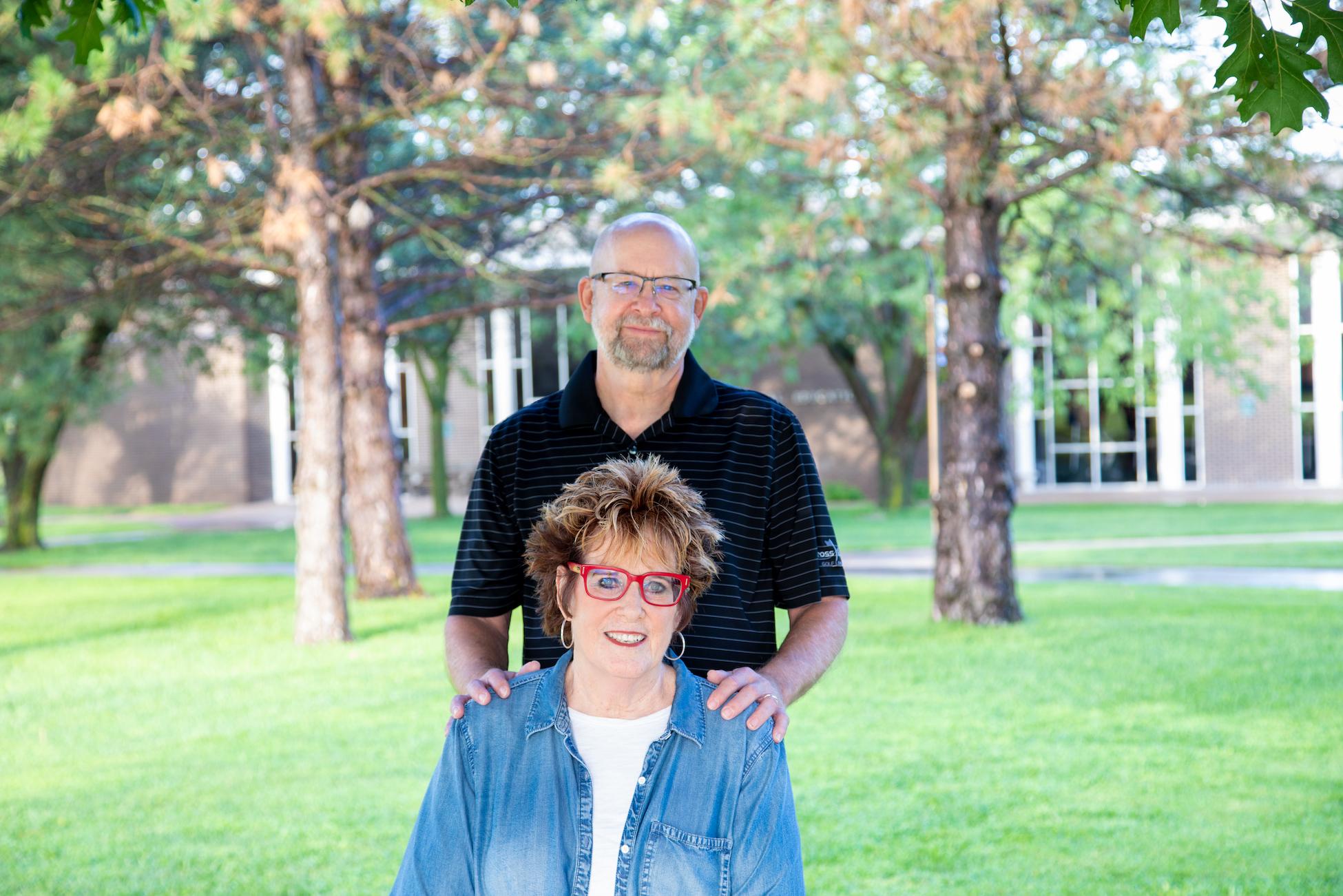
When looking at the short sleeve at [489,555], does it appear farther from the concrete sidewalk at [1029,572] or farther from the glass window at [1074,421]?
the glass window at [1074,421]

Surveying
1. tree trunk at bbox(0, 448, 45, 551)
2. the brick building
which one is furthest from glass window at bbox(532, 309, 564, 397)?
tree trunk at bbox(0, 448, 45, 551)

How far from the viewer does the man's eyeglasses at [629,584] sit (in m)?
2.51

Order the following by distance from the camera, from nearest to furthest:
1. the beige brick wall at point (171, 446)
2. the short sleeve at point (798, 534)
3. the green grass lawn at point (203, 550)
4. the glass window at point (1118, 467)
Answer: the short sleeve at point (798, 534), the green grass lawn at point (203, 550), the glass window at point (1118, 467), the beige brick wall at point (171, 446)

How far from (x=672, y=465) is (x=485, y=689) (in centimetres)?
65

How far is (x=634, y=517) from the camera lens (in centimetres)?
253

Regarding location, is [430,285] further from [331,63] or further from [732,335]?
[732,335]

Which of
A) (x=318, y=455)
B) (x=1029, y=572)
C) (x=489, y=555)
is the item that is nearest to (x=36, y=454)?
(x=318, y=455)

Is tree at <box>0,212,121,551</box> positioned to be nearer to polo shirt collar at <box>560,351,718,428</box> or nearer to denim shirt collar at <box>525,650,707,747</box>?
polo shirt collar at <box>560,351,718,428</box>

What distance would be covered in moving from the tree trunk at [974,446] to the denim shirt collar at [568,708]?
9403mm

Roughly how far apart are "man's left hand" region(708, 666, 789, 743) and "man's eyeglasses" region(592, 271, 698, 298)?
85 cm

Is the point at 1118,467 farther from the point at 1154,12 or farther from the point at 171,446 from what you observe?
the point at 1154,12

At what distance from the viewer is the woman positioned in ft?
8.19

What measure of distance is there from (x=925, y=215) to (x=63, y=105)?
9.31 m

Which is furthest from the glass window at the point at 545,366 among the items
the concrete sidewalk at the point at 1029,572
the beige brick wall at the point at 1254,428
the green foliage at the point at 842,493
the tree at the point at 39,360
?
the concrete sidewalk at the point at 1029,572
